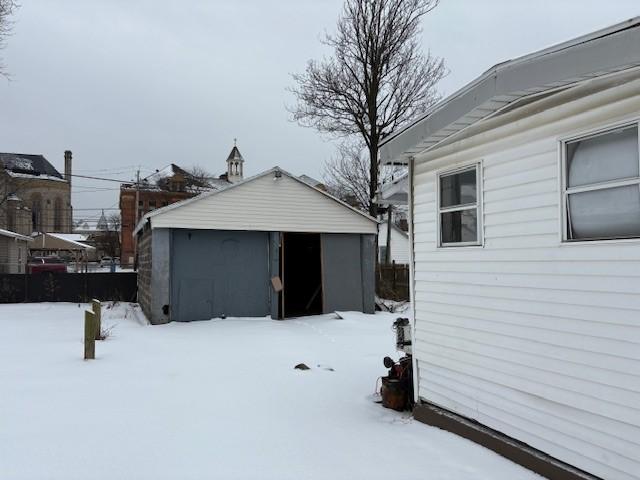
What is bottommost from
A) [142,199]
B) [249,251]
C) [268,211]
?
[249,251]

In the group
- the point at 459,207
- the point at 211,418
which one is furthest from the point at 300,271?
the point at 459,207

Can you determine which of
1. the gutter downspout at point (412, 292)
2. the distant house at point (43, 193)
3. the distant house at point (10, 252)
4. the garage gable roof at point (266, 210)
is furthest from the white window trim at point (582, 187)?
the distant house at point (43, 193)

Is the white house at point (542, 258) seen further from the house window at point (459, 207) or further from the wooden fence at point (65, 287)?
the wooden fence at point (65, 287)

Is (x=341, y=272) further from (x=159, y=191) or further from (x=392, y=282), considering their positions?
(x=159, y=191)

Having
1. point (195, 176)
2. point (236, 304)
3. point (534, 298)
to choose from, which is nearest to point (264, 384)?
point (534, 298)

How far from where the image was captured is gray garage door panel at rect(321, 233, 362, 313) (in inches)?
557

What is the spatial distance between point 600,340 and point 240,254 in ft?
34.9

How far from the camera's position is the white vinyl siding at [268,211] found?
1244 cm

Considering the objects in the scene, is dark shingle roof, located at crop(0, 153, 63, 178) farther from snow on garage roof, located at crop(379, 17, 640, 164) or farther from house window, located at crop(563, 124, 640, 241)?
house window, located at crop(563, 124, 640, 241)

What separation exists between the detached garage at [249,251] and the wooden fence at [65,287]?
575 cm

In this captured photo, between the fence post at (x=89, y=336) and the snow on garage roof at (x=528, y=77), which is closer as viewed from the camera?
the snow on garage roof at (x=528, y=77)

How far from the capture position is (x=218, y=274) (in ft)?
42.1

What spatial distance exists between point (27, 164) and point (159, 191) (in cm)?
2817

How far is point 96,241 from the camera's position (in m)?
66.3
